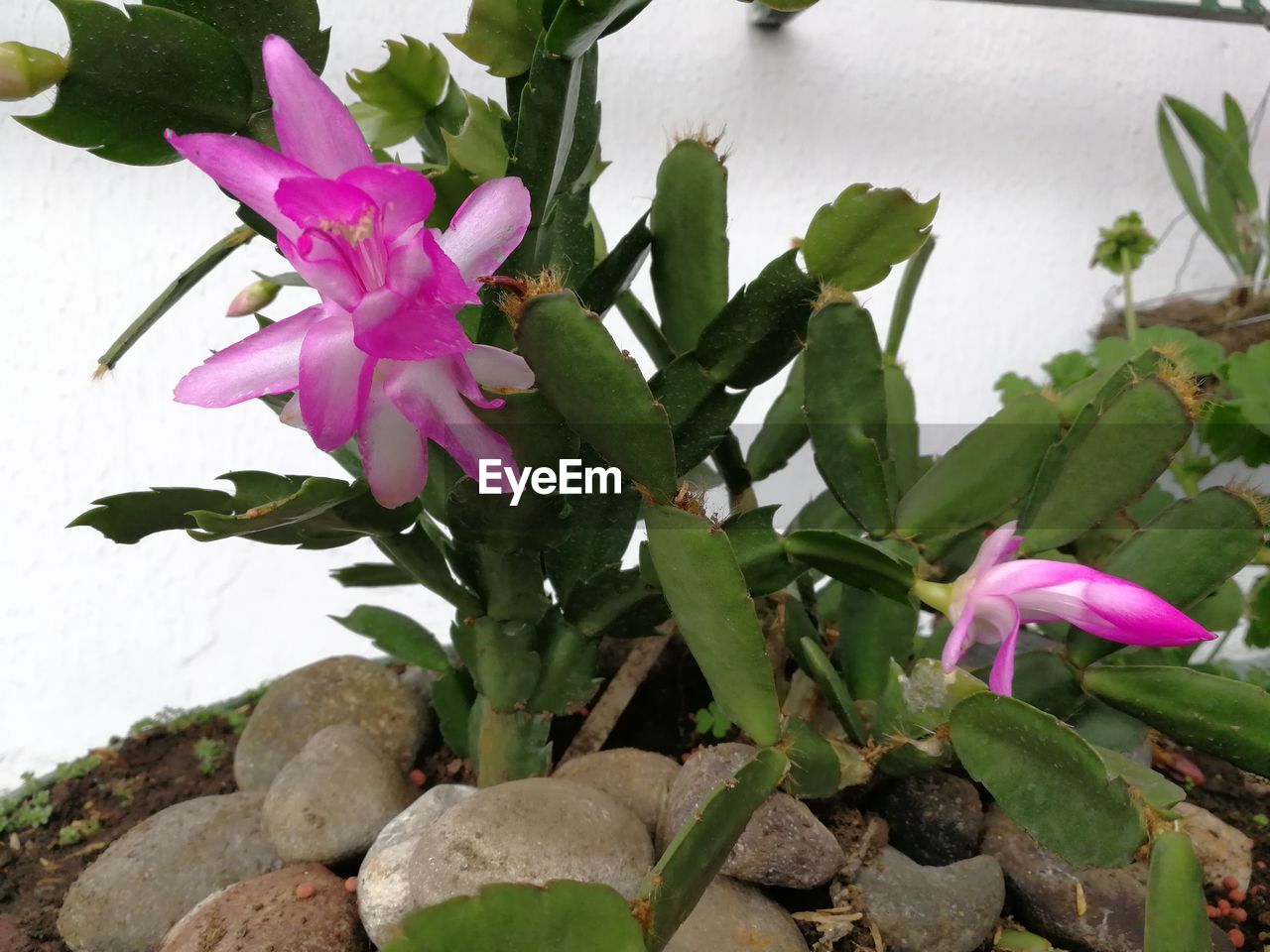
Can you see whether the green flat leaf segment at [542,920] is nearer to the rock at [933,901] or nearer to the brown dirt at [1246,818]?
the rock at [933,901]

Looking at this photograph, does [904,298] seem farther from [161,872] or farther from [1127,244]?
[161,872]

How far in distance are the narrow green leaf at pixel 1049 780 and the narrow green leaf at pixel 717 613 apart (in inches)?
4.7

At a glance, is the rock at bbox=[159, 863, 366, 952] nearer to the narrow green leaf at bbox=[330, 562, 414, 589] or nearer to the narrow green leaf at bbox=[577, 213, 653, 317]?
the narrow green leaf at bbox=[330, 562, 414, 589]

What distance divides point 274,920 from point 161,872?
0.51ft

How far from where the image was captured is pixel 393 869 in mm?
581

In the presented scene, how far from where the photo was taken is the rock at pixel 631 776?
0.65 m

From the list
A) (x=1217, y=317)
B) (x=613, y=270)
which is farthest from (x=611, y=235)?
(x=1217, y=317)

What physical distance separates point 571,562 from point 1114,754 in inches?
15.3

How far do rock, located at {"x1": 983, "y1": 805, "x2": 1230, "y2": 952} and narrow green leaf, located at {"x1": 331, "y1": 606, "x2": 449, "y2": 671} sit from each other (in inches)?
18.9

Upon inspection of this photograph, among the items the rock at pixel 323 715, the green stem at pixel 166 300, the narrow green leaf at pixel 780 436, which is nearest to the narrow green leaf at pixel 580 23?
the green stem at pixel 166 300

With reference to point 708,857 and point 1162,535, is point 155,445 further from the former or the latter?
point 1162,535

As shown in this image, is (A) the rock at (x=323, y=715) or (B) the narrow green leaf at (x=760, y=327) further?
(A) the rock at (x=323, y=715)

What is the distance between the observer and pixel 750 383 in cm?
62

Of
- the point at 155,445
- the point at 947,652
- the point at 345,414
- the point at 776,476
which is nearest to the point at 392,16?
the point at 155,445
